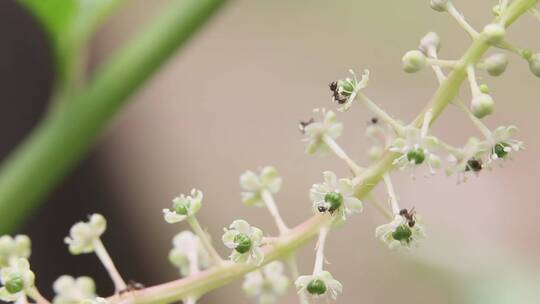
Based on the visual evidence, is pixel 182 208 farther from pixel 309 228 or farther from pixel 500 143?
pixel 500 143

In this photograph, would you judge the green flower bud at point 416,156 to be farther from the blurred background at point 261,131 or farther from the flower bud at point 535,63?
the blurred background at point 261,131

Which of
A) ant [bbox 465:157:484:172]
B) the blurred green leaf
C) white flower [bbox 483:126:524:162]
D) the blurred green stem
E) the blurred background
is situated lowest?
ant [bbox 465:157:484:172]

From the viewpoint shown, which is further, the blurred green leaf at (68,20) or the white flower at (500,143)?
the blurred green leaf at (68,20)

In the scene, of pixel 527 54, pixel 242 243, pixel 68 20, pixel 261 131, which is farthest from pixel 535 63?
pixel 261 131

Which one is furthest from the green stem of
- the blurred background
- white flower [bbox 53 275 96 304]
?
the blurred background

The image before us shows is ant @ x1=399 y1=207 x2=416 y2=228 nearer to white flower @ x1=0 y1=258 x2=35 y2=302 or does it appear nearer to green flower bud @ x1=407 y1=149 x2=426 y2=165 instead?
green flower bud @ x1=407 y1=149 x2=426 y2=165

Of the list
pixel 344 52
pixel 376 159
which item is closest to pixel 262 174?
pixel 376 159

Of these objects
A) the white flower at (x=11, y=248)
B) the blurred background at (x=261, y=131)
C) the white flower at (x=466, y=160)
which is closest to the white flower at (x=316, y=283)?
the white flower at (x=466, y=160)
